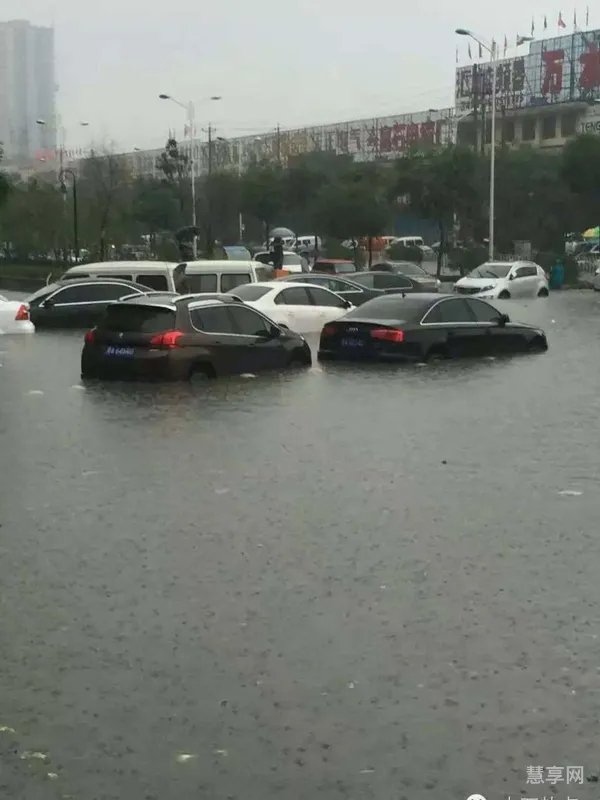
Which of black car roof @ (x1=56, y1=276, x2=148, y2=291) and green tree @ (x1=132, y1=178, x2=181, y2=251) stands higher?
green tree @ (x1=132, y1=178, x2=181, y2=251)

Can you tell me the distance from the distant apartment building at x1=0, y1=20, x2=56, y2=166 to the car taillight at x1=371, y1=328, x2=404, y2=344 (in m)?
129

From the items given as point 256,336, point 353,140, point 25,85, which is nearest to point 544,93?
point 353,140

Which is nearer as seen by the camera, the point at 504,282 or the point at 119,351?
the point at 119,351

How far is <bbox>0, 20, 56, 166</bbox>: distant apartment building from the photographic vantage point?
489ft

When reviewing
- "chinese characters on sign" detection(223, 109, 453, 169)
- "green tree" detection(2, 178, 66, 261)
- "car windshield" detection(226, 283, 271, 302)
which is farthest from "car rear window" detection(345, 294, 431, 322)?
"chinese characters on sign" detection(223, 109, 453, 169)

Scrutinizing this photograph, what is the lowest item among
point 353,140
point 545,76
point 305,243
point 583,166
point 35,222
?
point 305,243

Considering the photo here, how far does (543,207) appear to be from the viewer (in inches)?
2734

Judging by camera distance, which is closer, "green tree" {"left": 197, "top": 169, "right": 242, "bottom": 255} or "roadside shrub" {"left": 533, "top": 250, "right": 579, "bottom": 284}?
"roadside shrub" {"left": 533, "top": 250, "right": 579, "bottom": 284}

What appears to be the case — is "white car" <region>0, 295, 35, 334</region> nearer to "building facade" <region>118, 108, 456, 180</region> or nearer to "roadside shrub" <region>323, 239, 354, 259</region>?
"roadside shrub" <region>323, 239, 354, 259</region>

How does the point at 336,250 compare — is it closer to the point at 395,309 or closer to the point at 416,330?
the point at 395,309

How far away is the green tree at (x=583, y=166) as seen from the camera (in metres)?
66.6

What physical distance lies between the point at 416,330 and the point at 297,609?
48.1ft

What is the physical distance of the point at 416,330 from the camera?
21.3 m

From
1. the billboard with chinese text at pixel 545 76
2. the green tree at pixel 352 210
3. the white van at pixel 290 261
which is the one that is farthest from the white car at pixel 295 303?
the billboard with chinese text at pixel 545 76
